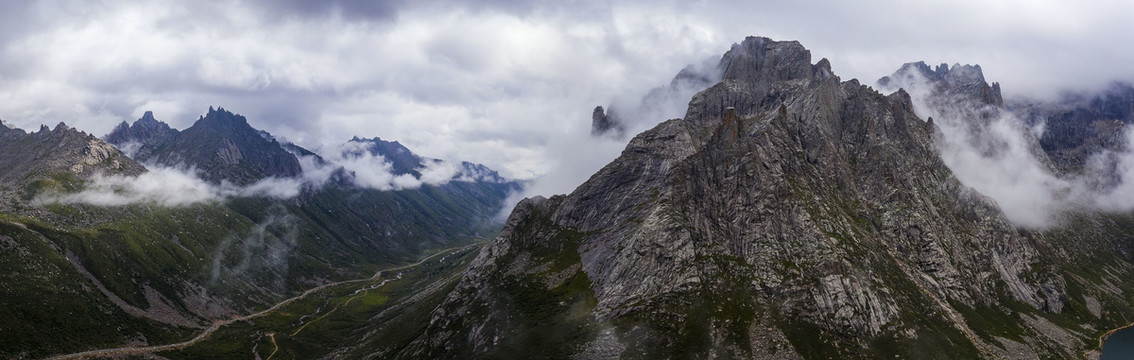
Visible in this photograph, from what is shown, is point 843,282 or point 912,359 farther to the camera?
point 843,282

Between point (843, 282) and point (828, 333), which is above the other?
point (843, 282)

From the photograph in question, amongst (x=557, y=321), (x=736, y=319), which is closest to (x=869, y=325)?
(x=736, y=319)

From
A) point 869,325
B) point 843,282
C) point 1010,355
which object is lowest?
point 1010,355

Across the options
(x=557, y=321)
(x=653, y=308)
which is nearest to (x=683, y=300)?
(x=653, y=308)

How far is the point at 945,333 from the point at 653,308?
103150 mm

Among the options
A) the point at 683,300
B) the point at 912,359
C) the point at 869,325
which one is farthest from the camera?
the point at 683,300

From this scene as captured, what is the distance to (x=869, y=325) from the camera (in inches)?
7269

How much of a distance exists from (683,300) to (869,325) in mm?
62935

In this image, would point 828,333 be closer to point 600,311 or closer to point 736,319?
point 736,319

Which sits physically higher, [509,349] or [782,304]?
[782,304]

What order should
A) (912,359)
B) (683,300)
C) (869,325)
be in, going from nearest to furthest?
1. (912,359)
2. (869,325)
3. (683,300)

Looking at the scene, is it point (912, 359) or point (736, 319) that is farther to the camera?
point (736, 319)

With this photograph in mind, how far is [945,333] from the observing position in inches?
7475

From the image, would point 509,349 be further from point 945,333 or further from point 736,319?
point 945,333
